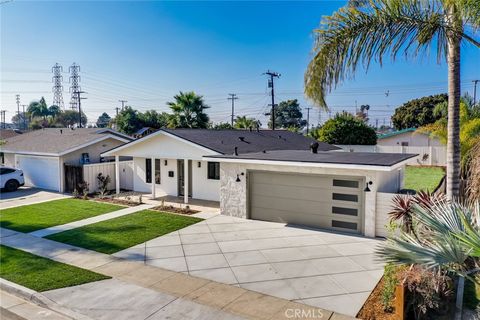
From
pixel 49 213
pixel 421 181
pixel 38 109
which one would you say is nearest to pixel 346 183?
pixel 49 213

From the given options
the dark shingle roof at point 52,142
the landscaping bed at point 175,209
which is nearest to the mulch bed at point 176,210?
the landscaping bed at point 175,209

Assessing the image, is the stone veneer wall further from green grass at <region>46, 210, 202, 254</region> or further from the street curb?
the street curb

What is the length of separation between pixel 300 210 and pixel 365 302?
5.34m

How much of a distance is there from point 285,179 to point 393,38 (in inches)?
226

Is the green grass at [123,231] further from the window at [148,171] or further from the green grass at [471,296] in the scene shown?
the green grass at [471,296]

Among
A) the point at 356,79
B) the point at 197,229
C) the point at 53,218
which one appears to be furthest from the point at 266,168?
the point at 53,218

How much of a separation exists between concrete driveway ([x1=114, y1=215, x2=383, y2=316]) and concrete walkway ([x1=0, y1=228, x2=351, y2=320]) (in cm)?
32

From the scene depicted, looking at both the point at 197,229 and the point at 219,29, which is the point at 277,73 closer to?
the point at 219,29

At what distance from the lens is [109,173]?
60.7ft

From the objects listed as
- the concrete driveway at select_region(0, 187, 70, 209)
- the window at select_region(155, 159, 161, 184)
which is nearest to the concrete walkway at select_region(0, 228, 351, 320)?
the window at select_region(155, 159, 161, 184)

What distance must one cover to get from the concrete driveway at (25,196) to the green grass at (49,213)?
104 centimetres

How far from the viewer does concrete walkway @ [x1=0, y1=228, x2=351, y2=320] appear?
5617 mm

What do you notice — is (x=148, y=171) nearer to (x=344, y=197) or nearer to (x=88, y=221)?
(x=88, y=221)

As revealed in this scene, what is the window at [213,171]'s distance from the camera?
15.2m
